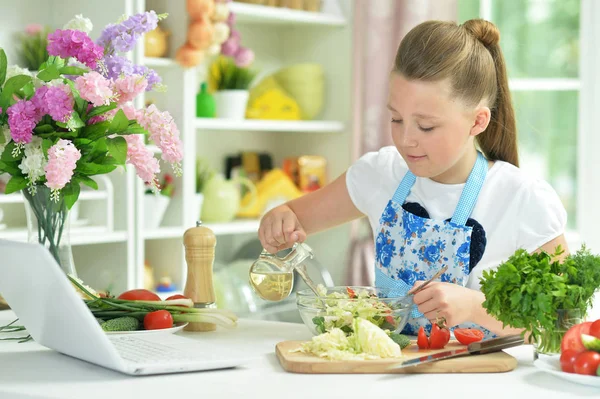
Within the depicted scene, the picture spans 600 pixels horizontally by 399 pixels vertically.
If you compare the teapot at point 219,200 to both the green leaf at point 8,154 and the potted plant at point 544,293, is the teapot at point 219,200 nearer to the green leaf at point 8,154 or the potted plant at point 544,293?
the green leaf at point 8,154

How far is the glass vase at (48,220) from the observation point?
159cm

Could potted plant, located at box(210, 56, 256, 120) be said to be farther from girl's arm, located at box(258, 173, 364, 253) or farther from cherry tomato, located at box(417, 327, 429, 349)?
cherry tomato, located at box(417, 327, 429, 349)

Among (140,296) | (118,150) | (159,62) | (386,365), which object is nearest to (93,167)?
(118,150)

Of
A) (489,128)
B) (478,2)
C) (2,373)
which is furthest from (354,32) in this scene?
(2,373)

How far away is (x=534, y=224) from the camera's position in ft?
5.83

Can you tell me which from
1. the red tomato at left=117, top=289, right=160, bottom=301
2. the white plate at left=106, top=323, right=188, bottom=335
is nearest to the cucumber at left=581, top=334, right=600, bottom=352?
the white plate at left=106, top=323, right=188, bottom=335

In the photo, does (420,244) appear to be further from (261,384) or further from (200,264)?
(261,384)

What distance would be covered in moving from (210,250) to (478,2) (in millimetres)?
2415

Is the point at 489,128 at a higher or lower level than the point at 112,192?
higher

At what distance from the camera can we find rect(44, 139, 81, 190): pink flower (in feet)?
4.92

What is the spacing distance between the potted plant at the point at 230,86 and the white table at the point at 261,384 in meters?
2.23

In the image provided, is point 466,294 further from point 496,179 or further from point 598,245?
point 598,245

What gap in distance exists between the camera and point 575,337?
1.23m

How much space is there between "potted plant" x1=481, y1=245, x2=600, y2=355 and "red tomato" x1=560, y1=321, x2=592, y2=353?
0.04m
